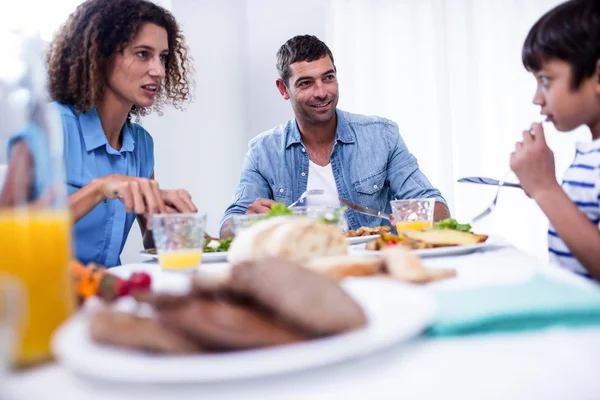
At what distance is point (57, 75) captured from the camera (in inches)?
76.6

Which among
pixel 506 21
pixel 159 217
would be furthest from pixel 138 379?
pixel 506 21

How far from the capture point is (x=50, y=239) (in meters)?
0.53

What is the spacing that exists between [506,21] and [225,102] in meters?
2.32

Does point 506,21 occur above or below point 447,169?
above

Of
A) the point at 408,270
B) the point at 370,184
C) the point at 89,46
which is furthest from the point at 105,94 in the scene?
the point at 408,270

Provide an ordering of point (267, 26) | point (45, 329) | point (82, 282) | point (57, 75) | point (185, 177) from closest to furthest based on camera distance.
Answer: point (45, 329)
point (82, 282)
point (57, 75)
point (185, 177)
point (267, 26)

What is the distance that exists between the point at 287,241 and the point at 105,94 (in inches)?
55.7

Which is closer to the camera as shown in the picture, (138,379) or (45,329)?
(138,379)

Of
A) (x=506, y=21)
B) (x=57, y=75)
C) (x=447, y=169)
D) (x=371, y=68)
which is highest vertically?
(x=506, y=21)

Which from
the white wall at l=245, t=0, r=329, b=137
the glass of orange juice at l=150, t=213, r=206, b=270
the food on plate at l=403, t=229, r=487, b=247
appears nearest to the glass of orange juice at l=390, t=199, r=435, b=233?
the food on plate at l=403, t=229, r=487, b=247

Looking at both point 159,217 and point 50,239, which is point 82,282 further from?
point 159,217

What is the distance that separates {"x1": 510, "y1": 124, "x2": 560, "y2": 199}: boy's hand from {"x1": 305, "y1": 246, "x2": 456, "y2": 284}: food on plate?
57 cm

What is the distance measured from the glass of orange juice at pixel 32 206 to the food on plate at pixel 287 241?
38cm

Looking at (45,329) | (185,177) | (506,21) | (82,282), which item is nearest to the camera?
(45,329)
